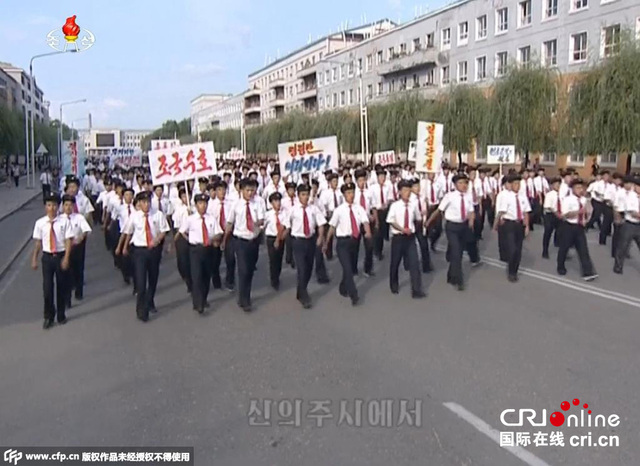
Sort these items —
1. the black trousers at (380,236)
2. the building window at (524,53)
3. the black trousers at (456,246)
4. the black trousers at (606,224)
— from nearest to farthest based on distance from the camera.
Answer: the black trousers at (456,246)
the black trousers at (380,236)
the black trousers at (606,224)
the building window at (524,53)

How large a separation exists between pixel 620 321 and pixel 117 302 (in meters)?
6.63

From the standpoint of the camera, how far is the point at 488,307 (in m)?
9.12

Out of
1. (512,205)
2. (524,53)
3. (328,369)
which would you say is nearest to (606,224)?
(512,205)

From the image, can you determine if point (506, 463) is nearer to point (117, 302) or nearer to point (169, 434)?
point (169, 434)

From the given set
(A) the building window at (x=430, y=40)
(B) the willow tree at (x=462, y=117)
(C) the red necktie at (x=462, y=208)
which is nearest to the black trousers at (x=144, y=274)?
(C) the red necktie at (x=462, y=208)

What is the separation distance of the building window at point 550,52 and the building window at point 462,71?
28.7ft

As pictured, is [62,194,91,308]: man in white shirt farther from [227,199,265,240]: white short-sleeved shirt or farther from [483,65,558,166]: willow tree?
[483,65,558,166]: willow tree

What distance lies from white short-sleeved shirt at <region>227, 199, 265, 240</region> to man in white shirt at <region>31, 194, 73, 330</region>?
2.15m

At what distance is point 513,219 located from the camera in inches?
436

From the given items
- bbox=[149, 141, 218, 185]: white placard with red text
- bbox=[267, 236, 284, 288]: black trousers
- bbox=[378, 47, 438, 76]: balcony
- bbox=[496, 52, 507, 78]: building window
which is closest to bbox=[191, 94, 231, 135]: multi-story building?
bbox=[378, 47, 438, 76]: balcony

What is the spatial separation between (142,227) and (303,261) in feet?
7.21

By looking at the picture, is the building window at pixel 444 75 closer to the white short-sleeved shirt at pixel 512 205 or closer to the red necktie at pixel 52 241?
the white short-sleeved shirt at pixel 512 205

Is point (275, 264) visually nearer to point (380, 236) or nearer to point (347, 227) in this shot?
point (347, 227)

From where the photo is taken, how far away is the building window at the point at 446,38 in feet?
163
